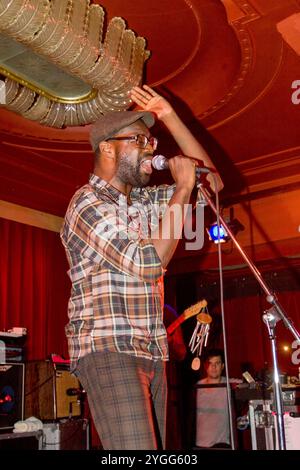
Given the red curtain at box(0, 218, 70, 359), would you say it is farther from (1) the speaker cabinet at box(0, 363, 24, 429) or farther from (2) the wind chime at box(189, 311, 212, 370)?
(2) the wind chime at box(189, 311, 212, 370)

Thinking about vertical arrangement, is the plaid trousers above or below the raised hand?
below

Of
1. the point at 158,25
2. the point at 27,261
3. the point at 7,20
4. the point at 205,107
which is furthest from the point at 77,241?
the point at 27,261

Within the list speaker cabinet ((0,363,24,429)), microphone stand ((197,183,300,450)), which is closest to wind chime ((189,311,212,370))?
speaker cabinet ((0,363,24,429))

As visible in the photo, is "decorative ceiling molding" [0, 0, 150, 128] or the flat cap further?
"decorative ceiling molding" [0, 0, 150, 128]

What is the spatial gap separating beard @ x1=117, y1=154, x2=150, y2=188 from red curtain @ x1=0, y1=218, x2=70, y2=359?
13.7ft

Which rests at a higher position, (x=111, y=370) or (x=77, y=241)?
(x=77, y=241)

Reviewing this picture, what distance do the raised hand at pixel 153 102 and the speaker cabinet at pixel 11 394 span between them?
260cm

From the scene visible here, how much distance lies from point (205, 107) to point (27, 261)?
283cm

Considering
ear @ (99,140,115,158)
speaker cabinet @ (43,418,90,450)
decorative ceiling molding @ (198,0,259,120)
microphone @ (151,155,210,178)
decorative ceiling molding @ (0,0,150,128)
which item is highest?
decorative ceiling molding @ (198,0,259,120)

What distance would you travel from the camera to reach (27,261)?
6.09m

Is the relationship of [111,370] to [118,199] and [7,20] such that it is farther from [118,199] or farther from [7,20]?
[7,20]

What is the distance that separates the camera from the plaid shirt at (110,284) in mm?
1531

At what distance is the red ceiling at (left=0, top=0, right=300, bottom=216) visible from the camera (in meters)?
3.47

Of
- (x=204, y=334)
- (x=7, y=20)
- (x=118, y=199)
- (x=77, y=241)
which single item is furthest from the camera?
(x=204, y=334)
